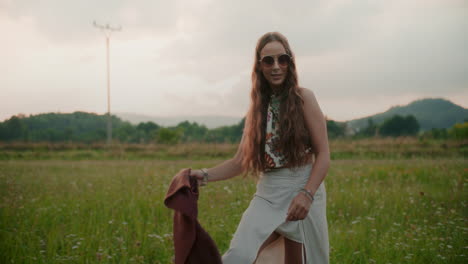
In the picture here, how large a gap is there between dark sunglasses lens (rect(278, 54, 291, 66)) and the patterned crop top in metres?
0.23

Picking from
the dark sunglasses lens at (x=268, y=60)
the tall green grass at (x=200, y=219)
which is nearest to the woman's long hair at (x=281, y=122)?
the dark sunglasses lens at (x=268, y=60)

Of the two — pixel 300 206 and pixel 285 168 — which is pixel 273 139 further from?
pixel 300 206

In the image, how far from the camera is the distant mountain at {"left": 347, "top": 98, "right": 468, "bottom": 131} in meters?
32.5

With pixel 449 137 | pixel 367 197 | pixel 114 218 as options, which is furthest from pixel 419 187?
pixel 449 137

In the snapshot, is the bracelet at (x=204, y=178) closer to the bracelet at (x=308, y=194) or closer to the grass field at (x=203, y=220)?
the bracelet at (x=308, y=194)

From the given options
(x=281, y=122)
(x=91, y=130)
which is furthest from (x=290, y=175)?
(x=91, y=130)

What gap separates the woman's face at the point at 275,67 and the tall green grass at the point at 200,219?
2157mm

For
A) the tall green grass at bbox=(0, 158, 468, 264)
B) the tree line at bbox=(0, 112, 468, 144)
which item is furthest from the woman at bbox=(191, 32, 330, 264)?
the tree line at bbox=(0, 112, 468, 144)

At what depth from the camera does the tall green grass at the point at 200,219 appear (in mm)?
3680

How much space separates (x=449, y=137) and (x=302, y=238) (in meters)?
24.8

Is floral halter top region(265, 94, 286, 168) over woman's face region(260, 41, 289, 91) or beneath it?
beneath

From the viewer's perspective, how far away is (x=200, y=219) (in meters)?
4.96

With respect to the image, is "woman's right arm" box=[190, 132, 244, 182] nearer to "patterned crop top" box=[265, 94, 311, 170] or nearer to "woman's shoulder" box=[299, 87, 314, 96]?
"patterned crop top" box=[265, 94, 311, 170]

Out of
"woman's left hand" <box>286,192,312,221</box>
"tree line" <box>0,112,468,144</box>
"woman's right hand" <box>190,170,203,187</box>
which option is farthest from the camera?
"tree line" <box>0,112,468,144</box>
